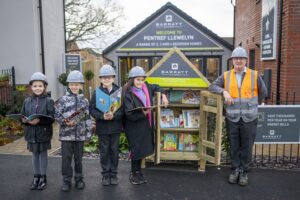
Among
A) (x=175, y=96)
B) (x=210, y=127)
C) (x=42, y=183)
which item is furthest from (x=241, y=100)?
(x=42, y=183)

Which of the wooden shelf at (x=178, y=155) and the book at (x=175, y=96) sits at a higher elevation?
the book at (x=175, y=96)

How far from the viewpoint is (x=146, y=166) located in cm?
558

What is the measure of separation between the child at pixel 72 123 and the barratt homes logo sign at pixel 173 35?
608 cm

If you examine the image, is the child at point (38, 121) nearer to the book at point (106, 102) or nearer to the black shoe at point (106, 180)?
the book at point (106, 102)

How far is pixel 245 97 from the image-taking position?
14.7 ft

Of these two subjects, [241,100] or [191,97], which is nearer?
[241,100]

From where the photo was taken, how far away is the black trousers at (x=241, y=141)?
4.57 m

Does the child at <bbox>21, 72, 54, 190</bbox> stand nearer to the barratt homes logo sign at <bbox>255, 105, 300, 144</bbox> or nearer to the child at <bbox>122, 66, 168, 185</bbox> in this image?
the child at <bbox>122, 66, 168, 185</bbox>

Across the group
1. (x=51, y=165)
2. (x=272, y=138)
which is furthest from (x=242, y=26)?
(x=51, y=165)

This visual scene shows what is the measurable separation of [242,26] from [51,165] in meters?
9.52

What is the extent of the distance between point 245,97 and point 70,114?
7.99 ft

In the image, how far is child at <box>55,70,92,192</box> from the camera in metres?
4.41

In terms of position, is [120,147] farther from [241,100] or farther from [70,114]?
[241,100]

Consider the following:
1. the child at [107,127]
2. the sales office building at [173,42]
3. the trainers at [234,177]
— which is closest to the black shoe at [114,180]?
the child at [107,127]
